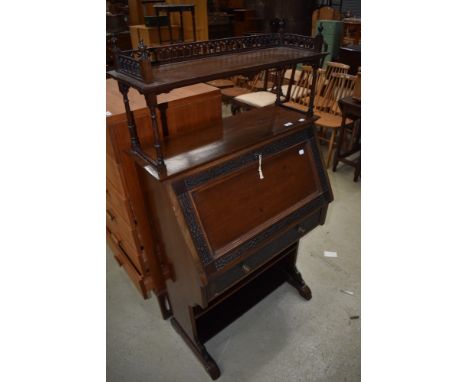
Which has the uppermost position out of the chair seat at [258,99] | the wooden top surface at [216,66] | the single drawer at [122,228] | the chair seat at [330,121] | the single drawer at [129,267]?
the wooden top surface at [216,66]

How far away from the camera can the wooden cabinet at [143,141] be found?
150cm

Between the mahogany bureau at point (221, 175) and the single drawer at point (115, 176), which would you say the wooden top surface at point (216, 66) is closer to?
the mahogany bureau at point (221, 175)

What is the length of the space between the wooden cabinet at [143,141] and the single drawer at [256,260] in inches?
15.8

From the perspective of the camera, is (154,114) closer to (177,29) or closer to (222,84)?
(222,84)

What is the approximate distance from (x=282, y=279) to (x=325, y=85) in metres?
2.93

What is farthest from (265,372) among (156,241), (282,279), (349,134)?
(349,134)

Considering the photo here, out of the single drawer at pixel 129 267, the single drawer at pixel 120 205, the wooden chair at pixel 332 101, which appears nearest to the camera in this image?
the single drawer at pixel 120 205

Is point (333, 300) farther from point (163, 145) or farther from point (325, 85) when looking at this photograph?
point (325, 85)

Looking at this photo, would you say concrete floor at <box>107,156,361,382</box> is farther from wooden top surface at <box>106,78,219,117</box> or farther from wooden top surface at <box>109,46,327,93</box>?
wooden top surface at <box>109,46,327,93</box>

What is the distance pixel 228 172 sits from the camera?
1435 mm

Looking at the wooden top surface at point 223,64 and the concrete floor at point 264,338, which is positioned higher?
the wooden top surface at point 223,64

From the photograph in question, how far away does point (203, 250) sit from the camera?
53.1 inches

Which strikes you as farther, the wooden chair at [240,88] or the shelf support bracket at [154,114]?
the wooden chair at [240,88]

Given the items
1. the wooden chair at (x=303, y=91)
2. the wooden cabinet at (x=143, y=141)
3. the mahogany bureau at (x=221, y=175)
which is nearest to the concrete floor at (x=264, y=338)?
the mahogany bureau at (x=221, y=175)
